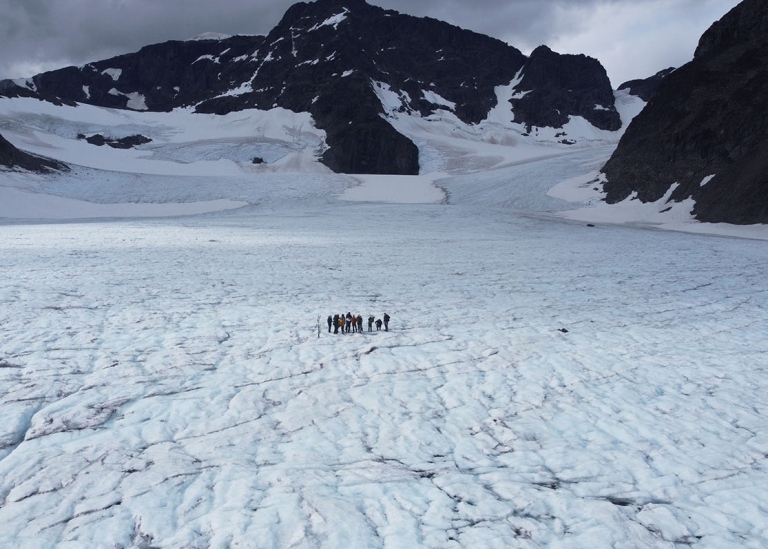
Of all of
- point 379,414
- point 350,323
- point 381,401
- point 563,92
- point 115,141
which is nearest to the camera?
point 379,414

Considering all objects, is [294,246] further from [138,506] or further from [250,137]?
[250,137]

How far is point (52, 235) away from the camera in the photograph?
2633 cm

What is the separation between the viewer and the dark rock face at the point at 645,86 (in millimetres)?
138125

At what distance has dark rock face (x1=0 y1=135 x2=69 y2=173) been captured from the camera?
173 feet

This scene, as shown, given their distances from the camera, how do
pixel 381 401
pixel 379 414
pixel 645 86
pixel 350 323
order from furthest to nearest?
pixel 645 86 < pixel 350 323 < pixel 381 401 < pixel 379 414

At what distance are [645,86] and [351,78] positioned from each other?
86.4 meters

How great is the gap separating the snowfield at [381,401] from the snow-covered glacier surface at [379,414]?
3cm

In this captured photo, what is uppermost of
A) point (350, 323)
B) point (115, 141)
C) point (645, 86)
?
point (645, 86)

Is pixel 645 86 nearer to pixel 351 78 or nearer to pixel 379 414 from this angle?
pixel 351 78

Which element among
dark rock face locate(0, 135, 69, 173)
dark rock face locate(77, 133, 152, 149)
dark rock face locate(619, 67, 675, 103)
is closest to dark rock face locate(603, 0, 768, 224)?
dark rock face locate(0, 135, 69, 173)

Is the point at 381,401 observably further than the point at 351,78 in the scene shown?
No

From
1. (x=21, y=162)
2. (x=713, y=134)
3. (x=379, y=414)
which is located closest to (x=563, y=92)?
(x=713, y=134)

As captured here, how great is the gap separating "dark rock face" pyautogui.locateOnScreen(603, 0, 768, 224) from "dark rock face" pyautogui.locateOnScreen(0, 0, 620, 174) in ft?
143

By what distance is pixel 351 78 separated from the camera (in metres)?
111
